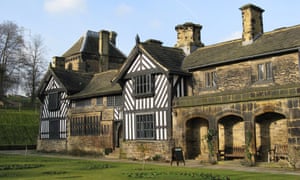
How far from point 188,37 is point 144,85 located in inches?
190

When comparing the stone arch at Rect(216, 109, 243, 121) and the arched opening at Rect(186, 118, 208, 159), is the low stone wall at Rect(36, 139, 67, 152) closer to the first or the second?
the arched opening at Rect(186, 118, 208, 159)

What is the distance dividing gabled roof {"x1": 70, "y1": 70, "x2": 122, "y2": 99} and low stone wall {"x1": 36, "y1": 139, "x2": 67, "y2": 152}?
4167mm

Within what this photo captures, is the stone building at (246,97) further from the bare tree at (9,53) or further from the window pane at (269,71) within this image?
the bare tree at (9,53)

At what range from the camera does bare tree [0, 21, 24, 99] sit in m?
49.6

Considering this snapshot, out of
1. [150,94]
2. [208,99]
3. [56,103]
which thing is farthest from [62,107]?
[208,99]

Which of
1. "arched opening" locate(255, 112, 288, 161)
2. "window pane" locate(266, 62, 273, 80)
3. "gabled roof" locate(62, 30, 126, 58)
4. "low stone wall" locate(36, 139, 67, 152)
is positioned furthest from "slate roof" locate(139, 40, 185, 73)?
"gabled roof" locate(62, 30, 126, 58)

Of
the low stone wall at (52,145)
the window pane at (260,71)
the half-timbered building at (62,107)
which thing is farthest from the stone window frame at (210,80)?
the low stone wall at (52,145)

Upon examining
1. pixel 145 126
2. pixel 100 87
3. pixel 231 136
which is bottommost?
pixel 231 136

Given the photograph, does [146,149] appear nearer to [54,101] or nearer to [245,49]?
[245,49]

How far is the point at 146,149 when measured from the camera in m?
21.4

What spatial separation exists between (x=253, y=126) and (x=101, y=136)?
13.1 metres

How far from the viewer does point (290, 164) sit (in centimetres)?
1485

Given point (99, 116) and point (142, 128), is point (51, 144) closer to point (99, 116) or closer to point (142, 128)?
point (99, 116)

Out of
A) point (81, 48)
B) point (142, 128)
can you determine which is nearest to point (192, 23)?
point (142, 128)
